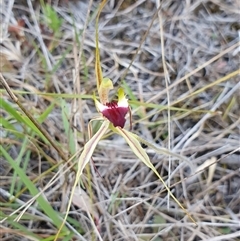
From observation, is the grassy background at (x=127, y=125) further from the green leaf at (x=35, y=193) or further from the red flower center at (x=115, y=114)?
the red flower center at (x=115, y=114)

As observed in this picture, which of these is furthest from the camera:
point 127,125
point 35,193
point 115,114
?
point 127,125

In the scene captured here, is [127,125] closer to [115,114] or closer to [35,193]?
[35,193]

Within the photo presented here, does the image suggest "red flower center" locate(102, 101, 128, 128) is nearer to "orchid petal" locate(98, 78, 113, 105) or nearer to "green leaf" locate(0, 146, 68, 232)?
"orchid petal" locate(98, 78, 113, 105)

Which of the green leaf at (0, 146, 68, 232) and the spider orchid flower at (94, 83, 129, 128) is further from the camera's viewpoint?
the green leaf at (0, 146, 68, 232)

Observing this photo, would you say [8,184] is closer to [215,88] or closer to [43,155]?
[43,155]

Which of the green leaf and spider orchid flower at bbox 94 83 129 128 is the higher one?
spider orchid flower at bbox 94 83 129 128

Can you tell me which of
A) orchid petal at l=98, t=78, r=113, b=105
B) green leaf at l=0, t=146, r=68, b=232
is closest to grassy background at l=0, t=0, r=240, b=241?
green leaf at l=0, t=146, r=68, b=232

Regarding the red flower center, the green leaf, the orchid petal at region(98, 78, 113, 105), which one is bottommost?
the green leaf

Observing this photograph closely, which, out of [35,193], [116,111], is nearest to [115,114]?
[116,111]

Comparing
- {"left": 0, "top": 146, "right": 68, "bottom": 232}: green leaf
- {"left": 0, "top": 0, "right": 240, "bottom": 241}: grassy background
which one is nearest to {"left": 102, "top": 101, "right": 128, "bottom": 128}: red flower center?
{"left": 0, "top": 0, "right": 240, "bottom": 241}: grassy background
